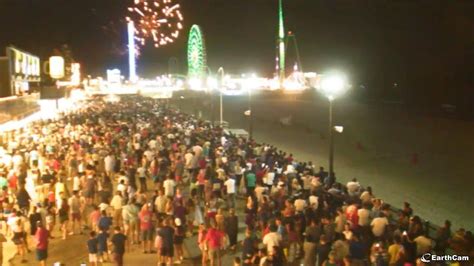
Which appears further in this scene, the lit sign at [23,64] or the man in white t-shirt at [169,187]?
the lit sign at [23,64]

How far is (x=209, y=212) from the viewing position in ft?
39.0

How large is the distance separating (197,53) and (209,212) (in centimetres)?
5145

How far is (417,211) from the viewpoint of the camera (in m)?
18.3

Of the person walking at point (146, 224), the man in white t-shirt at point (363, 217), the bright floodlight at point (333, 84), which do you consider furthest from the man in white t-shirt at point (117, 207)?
the bright floodlight at point (333, 84)

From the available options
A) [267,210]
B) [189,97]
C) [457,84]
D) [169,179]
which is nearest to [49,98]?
[169,179]

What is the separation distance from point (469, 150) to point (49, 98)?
23.8 metres

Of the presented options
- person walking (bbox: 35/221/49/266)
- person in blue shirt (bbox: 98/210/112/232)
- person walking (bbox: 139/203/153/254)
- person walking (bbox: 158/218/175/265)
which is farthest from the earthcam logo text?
person walking (bbox: 35/221/49/266)

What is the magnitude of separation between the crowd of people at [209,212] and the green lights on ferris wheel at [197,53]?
39.0 m

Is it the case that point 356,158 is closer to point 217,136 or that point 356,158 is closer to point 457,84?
point 217,136

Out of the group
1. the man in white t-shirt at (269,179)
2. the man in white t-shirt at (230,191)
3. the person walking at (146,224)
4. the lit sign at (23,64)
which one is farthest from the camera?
the lit sign at (23,64)

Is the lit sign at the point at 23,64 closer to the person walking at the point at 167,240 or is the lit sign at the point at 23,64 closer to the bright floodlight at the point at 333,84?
the bright floodlight at the point at 333,84

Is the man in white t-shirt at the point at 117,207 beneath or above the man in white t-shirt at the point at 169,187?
beneath

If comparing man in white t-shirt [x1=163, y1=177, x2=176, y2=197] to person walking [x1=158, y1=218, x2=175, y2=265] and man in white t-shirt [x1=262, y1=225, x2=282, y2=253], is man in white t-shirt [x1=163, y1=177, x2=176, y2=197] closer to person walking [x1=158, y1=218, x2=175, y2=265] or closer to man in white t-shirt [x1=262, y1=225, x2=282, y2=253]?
person walking [x1=158, y1=218, x2=175, y2=265]

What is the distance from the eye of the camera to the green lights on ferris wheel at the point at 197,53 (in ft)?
193
